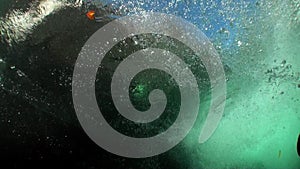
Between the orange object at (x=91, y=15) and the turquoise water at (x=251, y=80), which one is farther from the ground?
the turquoise water at (x=251, y=80)

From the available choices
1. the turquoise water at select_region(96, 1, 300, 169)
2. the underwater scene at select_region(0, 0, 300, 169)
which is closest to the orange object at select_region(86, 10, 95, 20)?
the underwater scene at select_region(0, 0, 300, 169)

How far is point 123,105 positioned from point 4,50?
6.05ft

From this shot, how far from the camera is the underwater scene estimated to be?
434cm

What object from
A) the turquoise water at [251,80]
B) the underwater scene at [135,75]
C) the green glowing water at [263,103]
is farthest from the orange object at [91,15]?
the green glowing water at [263,103]

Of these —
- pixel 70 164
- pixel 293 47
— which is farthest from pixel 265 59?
pixel 70 164

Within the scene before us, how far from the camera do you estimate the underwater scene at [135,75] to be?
4.34 m

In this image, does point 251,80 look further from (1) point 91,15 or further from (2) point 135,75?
(1) point 91,15

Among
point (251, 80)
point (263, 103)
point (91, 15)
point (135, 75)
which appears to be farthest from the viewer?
point (263, 103)

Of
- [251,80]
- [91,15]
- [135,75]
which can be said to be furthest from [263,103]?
[91,15]

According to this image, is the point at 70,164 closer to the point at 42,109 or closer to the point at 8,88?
the point at 42,109

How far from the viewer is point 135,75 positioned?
461cm

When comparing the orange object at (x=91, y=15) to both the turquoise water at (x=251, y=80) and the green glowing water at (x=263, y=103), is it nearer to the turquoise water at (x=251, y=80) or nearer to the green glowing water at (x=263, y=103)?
the turquoise water at (x=251, y=80)

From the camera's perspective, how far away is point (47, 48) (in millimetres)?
4402

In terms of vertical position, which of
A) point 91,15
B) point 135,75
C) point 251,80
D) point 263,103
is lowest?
point 135,75
